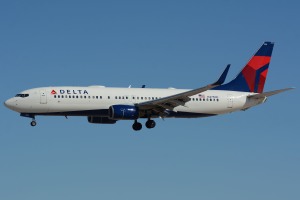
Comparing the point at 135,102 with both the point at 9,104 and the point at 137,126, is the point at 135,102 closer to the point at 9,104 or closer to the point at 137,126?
the point at 137,126

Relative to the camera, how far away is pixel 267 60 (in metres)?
91.1

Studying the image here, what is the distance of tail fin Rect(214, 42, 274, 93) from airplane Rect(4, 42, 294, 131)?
5.0 inches

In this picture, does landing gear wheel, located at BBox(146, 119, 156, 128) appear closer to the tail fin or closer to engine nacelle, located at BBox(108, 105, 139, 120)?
engine nacelle, located at BBox(108, 105, 139, 120)

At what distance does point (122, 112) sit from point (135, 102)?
3539 millimetres

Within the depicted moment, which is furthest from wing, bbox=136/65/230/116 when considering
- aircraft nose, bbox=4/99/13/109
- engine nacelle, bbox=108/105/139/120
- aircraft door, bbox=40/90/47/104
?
aircraft nose, bbox=4/99/13/109

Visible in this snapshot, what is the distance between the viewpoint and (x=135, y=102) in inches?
3159

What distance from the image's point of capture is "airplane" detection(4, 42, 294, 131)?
252 feet

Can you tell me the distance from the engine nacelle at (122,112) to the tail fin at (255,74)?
12.7m

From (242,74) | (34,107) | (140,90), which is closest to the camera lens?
(34,107)

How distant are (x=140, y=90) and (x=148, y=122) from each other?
3.41 metres

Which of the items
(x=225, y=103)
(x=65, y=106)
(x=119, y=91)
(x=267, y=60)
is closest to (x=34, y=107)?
(x=65, y=106)

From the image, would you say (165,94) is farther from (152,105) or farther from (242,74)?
(242,74)

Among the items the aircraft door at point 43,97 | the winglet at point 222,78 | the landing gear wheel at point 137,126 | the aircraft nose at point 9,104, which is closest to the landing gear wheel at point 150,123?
the landing gear wheel at point 137,126

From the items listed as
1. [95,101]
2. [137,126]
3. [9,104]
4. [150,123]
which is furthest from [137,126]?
[9,104]
